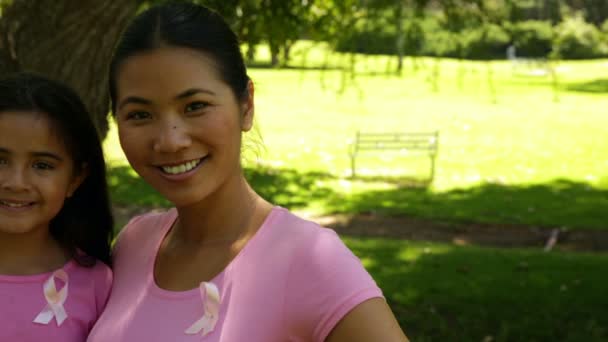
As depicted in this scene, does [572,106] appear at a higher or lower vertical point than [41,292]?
lower

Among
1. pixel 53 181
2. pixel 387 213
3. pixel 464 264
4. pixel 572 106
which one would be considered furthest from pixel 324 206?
pixel 572 106

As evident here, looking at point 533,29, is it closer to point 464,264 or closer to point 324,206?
point 464,264

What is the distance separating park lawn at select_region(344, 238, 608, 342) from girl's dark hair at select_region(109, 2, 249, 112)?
180 inches

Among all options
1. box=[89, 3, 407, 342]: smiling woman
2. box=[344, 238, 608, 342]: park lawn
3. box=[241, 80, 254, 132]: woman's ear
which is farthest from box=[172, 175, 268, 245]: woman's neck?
box=[344, 238, 608, 342]: park lawn

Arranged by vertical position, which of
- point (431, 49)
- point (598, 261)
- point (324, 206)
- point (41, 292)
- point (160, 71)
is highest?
point (160, 71)

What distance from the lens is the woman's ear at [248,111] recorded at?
218 centimetres

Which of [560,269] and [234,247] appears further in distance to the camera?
[560,269]

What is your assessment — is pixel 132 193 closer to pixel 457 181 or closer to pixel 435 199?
pixel 435 199

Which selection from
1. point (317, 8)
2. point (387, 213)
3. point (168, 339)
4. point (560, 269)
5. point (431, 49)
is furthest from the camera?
point (387, 213)

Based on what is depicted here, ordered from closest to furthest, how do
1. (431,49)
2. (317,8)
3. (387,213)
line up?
(431,49) → (317,8) → (387,213)

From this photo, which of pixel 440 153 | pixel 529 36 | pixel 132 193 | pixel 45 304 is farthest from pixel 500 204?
pixel 45 304

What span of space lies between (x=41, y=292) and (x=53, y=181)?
0.29 meters

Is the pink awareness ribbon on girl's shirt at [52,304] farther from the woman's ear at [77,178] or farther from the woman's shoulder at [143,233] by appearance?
the woman's ear at [77,178]

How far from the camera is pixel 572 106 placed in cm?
2486
